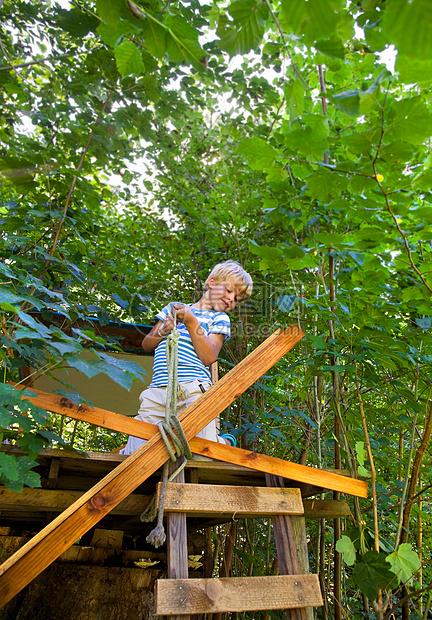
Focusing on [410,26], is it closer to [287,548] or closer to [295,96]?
[295,96]

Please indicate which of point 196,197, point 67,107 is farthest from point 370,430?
point 67,107

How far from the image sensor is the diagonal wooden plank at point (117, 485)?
109 cm

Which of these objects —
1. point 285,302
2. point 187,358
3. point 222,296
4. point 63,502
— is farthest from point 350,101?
point 63,502

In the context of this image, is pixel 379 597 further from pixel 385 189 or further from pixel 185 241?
pixel 185 241

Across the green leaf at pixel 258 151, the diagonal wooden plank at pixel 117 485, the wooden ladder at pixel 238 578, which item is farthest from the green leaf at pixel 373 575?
the green leaf at pixel 258 151

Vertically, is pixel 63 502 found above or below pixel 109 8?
below

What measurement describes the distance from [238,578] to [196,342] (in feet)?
2.86

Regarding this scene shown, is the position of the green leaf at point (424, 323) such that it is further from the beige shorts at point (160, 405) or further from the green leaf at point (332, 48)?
the green leaf at point (332, 48)

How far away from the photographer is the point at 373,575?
57.5 inches

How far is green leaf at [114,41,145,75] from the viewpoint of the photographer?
0.94 m

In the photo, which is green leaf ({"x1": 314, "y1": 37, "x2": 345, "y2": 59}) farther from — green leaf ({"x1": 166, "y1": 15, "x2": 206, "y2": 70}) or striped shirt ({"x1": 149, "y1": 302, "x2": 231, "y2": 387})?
striped shirt ({"x1": 149, "y1": 302, "x2": 231, "y2": 387})

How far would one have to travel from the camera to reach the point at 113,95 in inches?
77.0

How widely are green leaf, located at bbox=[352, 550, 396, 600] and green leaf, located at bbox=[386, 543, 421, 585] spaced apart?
1.4 inches

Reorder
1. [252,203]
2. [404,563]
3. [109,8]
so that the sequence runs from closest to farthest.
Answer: [109,8], [404,563], [252,203]
